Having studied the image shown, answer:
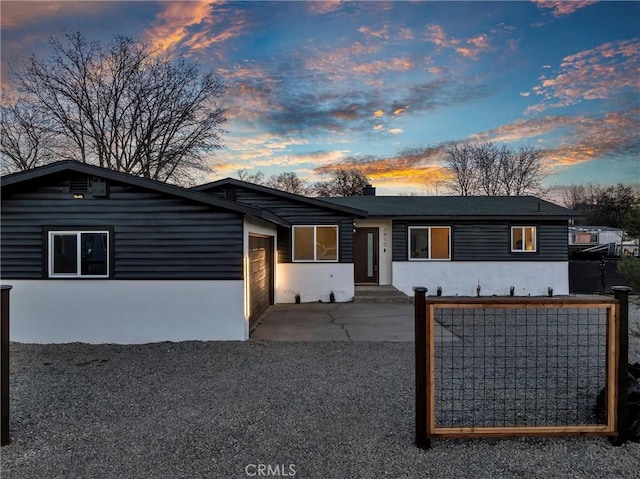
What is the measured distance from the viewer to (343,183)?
33.6 metres

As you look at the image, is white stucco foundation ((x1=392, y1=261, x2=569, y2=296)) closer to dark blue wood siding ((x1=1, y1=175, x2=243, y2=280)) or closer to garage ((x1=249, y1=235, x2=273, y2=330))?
garage ((x1=249, y1=235, x2=273, y2=330))

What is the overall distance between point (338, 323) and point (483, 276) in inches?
295

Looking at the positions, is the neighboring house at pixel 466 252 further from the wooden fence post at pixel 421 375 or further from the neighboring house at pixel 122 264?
the wooden fence post at pixel 421 375

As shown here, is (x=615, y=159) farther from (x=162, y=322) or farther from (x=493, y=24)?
(x=162, y=322)

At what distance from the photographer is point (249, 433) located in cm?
361

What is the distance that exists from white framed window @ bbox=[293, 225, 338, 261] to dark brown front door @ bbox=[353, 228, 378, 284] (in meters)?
2.19

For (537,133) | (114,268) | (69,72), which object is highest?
(69,72)

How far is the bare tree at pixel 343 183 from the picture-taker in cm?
3313

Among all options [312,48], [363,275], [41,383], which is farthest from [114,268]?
[363,275]

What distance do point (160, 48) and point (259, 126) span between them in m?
11.0

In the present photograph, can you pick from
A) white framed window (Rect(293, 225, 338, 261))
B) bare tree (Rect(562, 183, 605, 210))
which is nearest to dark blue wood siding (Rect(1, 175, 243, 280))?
white framed window (Rect(293, 225, 338, 261))

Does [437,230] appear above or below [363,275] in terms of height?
above

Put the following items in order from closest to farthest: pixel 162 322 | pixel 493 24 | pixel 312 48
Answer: pixel 162 322 → pixel 493 24 → pixel 312 48

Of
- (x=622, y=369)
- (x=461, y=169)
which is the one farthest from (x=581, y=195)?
(x=622, y=369)
